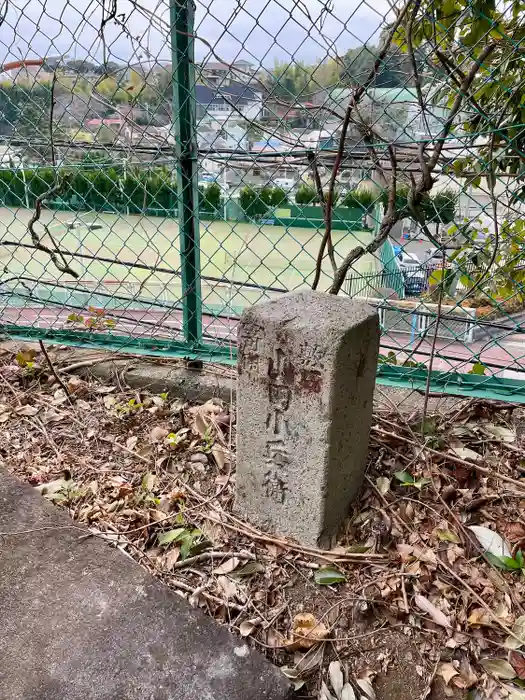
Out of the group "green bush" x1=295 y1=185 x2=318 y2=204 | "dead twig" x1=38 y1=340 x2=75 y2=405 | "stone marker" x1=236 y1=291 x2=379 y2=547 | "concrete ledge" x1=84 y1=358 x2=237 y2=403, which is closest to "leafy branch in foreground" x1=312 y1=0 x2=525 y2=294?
"green bush" x1=295 y1=185 x2=318 y2=204

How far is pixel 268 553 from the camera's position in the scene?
1406 millimetres

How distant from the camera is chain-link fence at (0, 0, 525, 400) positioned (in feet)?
5.20

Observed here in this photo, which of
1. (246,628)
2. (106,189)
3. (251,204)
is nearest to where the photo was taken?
(246,628)

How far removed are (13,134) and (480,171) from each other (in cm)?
187

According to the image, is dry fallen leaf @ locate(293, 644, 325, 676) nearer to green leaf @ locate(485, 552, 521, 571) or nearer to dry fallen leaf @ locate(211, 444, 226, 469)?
green leaf @ locate(485, 552, 521, 571)

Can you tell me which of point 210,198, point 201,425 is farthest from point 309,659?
point 210,198

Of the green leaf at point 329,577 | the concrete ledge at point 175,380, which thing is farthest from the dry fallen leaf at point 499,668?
the concrete ledge at point 175,380

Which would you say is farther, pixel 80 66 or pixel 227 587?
pixel 80 66

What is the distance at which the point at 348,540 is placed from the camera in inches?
56.3

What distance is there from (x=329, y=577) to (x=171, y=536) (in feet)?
1.41

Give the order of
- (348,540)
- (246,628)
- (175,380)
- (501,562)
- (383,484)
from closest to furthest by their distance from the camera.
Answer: (246,628)
(501,562)
(348,540)
(383,484)
(175,380)

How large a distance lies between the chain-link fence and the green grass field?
15 millimetres

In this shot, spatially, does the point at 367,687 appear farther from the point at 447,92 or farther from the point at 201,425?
the point at 447,92

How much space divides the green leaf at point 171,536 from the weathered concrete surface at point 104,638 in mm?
115
